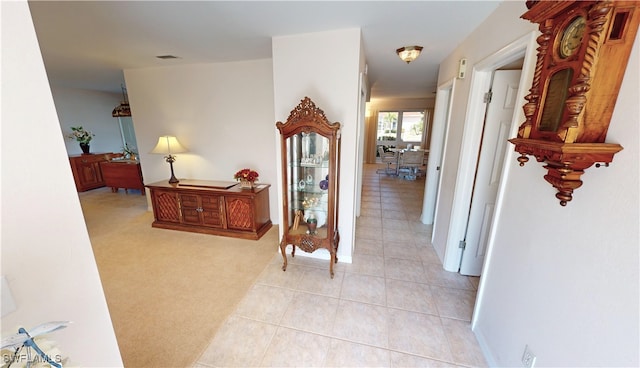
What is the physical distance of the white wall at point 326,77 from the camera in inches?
83.3

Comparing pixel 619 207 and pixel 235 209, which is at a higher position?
pixel 619 207

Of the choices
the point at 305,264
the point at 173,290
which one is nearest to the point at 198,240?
the point at 173,290

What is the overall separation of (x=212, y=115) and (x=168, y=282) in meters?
2.36

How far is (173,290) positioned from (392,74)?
4399 mm

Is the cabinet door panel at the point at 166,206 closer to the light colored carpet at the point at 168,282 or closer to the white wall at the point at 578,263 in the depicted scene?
the light colored carpet at the point at 168,282

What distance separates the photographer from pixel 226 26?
2053 mm

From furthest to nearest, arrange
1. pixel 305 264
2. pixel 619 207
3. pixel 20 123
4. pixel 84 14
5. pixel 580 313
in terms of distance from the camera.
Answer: pixel 305 264 → pixel 84 14 → pixel 580 313 → pixel 619 207 → pixel 20 123

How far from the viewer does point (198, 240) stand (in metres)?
3.18

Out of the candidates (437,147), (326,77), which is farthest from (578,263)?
(437,147)

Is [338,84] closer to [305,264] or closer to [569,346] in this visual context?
[305,264]

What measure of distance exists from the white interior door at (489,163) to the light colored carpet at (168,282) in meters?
2.21

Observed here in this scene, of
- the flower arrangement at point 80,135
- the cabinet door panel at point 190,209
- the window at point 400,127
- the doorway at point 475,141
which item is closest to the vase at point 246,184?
the cabinet door panel at point 190,209

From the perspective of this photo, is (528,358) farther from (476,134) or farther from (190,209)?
(190,209)

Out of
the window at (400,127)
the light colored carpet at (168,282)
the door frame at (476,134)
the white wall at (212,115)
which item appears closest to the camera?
the door frame at (476,134)
